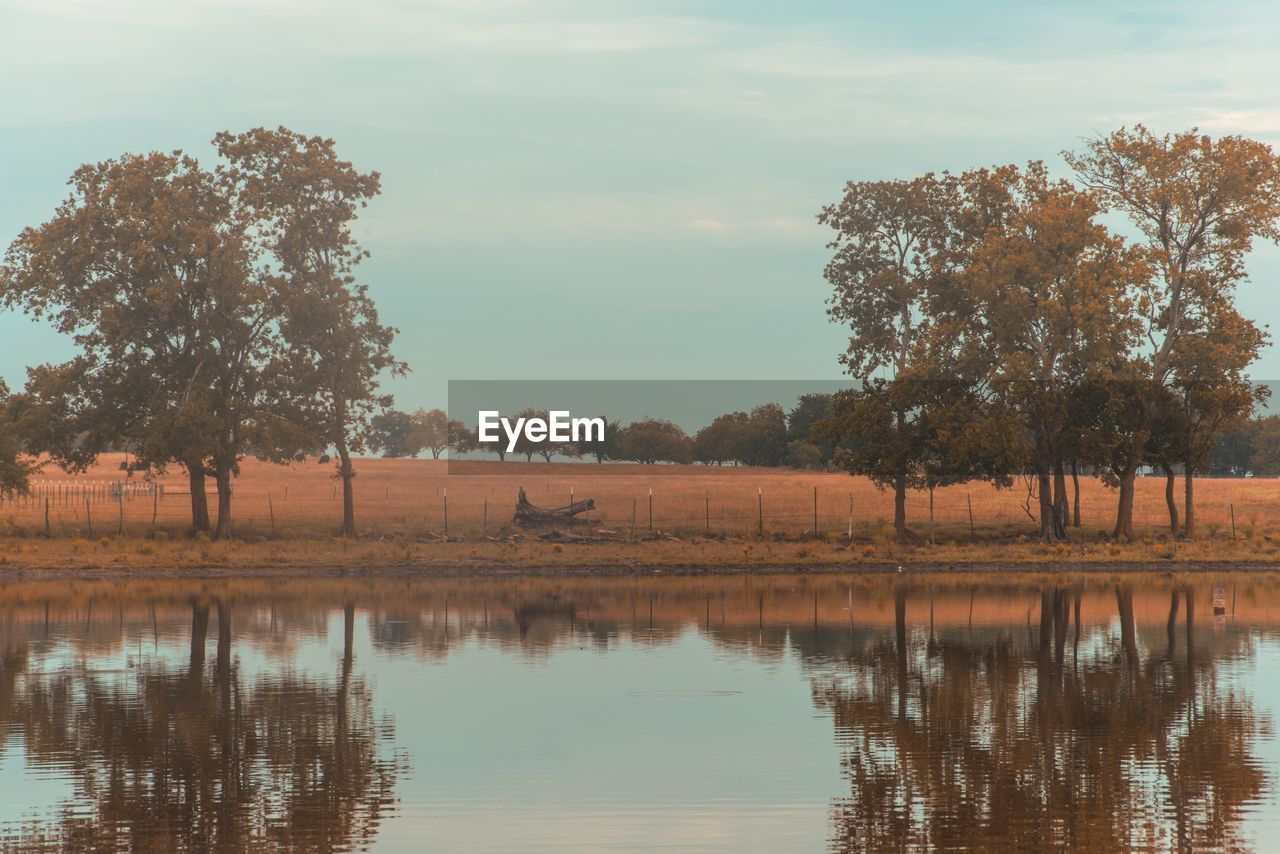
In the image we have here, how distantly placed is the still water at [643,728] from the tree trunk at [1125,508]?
93.7ft

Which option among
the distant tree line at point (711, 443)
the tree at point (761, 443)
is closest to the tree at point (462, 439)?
the distant tree line at point (711, 443)

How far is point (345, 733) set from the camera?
21.8 meters

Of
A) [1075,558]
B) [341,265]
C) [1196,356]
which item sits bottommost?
[1075,558]

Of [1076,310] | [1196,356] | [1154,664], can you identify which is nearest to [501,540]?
[1076,310]

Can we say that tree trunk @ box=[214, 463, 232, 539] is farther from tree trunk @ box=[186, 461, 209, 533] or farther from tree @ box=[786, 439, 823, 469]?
tree @ box=[786, 439, 823, 469]

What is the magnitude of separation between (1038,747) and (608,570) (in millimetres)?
38457

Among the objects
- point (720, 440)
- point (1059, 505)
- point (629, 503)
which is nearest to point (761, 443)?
point (720, 440)

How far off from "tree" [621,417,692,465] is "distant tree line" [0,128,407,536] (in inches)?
4372

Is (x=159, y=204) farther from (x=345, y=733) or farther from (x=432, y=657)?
(x=345, y=733)

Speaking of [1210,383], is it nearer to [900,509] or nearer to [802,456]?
[900,509]

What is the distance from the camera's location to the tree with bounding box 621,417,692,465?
183875mm

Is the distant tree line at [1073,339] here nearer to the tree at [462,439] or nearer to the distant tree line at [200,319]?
the distant tree line at [200,319]

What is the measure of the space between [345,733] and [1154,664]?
16.1 metres

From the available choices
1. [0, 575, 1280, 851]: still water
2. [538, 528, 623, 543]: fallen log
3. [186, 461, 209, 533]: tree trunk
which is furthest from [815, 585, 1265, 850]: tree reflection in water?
[186, 461, 209, 533]: tree trunk
